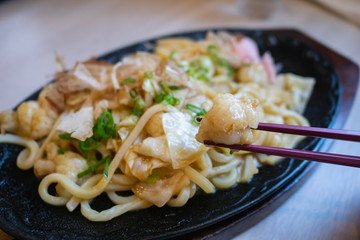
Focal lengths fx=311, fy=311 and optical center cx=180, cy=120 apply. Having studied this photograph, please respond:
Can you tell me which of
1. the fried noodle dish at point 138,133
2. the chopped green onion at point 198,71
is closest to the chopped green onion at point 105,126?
the fried noodle dish at point 138,133

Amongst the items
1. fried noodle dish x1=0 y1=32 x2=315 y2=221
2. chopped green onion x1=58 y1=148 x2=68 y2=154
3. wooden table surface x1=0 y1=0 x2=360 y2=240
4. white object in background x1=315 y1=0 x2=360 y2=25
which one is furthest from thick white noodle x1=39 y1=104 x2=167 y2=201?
white object in background x1=315 y1=0 x2=360 y2=25

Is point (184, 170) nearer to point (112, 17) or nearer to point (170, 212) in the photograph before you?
point (170, 212)

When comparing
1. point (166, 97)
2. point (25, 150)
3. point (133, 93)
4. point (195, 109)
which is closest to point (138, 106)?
point (133, 93)

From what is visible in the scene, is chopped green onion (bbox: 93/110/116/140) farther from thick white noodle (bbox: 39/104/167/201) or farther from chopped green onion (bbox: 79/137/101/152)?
thick white noodle (bbox: 39/104/167/201)

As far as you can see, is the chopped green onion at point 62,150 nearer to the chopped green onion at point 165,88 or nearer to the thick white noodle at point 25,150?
the thick white noodle at point 25,150

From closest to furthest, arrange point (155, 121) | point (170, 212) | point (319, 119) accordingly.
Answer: point (170, 212) → point (155, 121) → point (319, 119)

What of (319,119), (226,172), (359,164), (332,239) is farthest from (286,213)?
(319,119)

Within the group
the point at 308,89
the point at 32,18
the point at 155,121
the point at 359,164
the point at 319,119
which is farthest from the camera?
the point at 32,18
